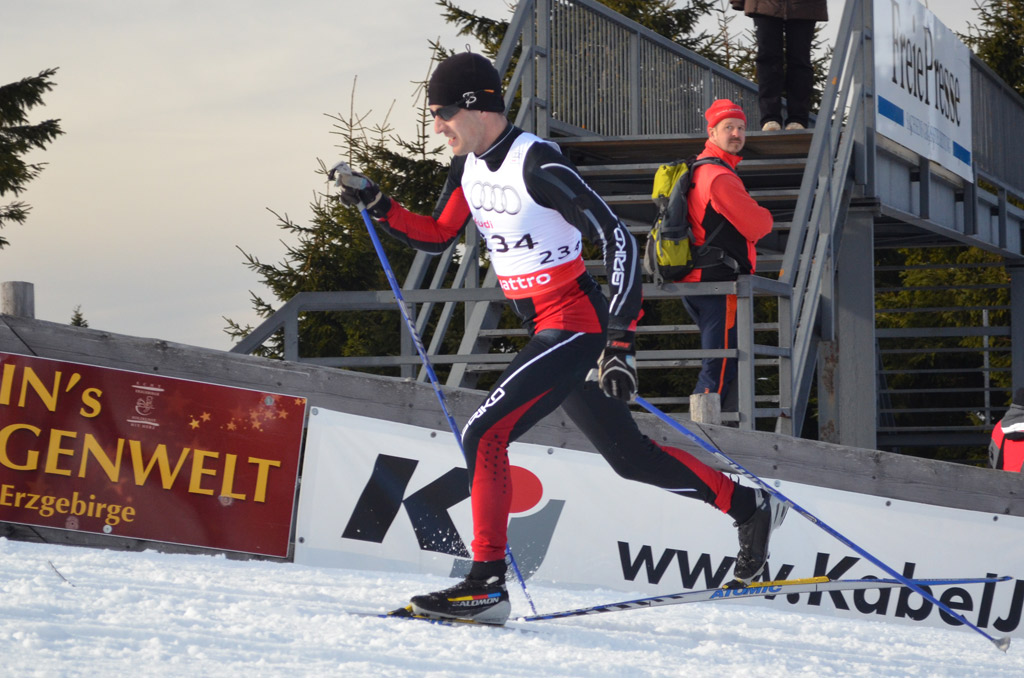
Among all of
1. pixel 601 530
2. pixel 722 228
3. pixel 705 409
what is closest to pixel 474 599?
pixel 601 530

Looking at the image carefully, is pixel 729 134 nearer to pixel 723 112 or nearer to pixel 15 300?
pixel 723 112

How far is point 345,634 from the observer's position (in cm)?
408

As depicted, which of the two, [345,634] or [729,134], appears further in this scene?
[729,134]

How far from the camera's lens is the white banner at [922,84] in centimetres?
1056

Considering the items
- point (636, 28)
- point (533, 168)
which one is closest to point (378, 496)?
point (533, 168)

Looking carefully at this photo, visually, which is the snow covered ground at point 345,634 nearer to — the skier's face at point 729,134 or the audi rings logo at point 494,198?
the audi rings logo at point 494,198

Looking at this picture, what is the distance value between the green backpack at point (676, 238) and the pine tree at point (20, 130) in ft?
52.7

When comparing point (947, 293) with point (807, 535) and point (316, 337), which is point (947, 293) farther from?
point (807, 535)

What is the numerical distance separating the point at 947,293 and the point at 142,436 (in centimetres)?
2111

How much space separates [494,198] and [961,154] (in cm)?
968

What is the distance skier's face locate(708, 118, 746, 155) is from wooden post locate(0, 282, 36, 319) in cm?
373

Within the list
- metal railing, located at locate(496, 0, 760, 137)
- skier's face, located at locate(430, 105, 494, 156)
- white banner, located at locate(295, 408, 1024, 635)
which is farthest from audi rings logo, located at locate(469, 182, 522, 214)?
metal railing, located at locate(496, 0, 760, 137)

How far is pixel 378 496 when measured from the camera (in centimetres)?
584

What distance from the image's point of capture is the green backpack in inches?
280
